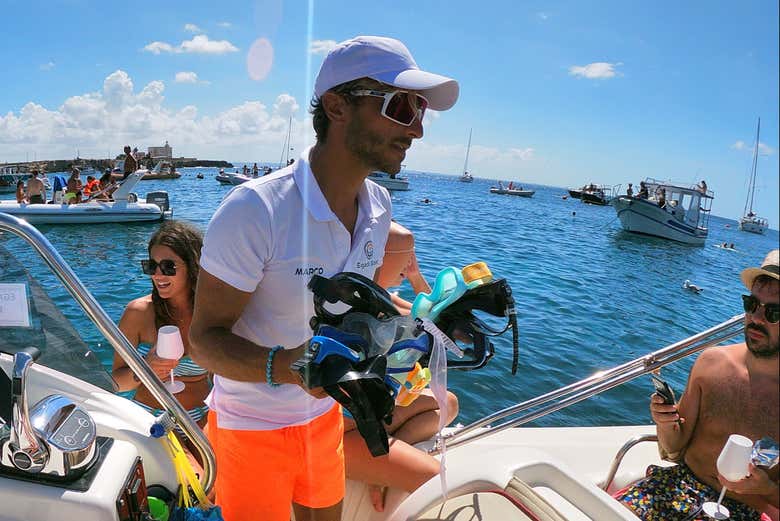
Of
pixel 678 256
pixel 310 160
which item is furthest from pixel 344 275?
pixel 678 256

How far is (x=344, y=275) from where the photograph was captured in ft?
4.20

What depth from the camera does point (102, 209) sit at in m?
16.1

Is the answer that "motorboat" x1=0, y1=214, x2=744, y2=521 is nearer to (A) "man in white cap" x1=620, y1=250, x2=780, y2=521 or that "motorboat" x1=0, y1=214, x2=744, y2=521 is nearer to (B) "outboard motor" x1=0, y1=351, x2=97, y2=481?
(B) "outboard motor" x1=0, y1=351, x2=97, y2=481

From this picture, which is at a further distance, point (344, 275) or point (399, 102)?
point (399, 102)

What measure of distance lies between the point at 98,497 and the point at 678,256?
2751 cm

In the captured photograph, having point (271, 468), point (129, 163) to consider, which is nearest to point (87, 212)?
point (129, 163)

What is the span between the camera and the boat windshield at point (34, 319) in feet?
4.86

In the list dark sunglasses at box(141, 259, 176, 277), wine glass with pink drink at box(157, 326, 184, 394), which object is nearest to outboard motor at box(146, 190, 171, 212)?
dark sunglasses at box(141, 259, 176, 277)

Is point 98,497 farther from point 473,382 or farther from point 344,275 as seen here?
point 473,382

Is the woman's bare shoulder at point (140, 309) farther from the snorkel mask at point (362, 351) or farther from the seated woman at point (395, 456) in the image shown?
the snorkel mask at point (362, 351)

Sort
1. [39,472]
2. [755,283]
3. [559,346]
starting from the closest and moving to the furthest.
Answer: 1. [755,283]
2. [39,472]
3. [559,346]

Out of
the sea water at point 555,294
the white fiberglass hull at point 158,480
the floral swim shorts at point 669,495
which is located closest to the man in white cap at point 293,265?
the white fiberglass hull at point 158,480

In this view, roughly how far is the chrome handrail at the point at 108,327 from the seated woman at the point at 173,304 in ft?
3.81

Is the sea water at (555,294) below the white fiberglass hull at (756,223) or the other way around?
below
